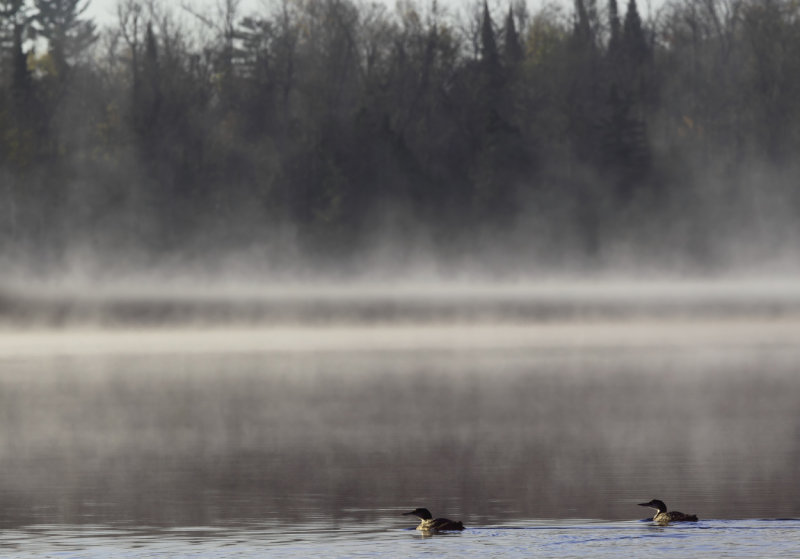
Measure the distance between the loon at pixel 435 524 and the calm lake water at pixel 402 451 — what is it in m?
0.10

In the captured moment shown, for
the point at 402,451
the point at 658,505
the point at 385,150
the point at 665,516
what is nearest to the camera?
the point at 665,516

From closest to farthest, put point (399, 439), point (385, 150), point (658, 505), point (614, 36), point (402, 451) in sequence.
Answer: point (658, 505) → point (402, 451) → point (399, 439) → point (385, 150) → point (614, 36)

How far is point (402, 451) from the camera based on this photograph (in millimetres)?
20953

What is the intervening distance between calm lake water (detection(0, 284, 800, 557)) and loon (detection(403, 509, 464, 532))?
4.0 inches

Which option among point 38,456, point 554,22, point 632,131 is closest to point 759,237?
point 632,131

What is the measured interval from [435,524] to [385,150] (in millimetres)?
66314

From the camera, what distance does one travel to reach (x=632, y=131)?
8175 cm

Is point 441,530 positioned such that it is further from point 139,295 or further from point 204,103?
point 204,103

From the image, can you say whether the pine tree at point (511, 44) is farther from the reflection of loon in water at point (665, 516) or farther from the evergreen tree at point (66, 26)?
the reflection of loon in water at point (665, 516)

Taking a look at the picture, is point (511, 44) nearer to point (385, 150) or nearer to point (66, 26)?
point (385, 150)

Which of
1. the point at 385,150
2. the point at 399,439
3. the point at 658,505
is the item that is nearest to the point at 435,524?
the point at 658,505

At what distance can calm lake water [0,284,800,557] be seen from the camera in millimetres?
14328

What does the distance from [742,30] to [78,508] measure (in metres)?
70.8

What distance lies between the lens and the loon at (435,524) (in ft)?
46.7
